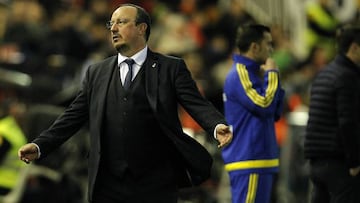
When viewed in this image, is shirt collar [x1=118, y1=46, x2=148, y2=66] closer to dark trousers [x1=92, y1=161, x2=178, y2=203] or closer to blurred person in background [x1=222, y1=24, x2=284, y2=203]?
dark trousers [x1=92, y1=161, x2=178, y2=203]

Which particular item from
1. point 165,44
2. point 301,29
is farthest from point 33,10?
point 301,29

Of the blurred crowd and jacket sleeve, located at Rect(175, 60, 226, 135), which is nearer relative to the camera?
jacket sleeve, located at Rect(175, 60, 226, 135)

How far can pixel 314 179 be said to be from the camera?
11.5m

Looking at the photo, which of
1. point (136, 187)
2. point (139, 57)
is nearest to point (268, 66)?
point (139, 57)

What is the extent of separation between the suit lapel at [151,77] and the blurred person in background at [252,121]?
153cm

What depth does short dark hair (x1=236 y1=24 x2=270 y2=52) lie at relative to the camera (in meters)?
11.7

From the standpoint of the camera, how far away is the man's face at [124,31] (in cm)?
1009

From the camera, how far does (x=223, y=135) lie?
950 centimetres

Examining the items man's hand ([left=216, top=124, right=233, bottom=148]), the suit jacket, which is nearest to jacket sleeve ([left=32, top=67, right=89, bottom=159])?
the suit jacket

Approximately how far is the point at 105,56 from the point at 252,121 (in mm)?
7454

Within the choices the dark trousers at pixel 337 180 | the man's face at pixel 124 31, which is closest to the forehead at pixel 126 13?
the man's face at pixel 124 31

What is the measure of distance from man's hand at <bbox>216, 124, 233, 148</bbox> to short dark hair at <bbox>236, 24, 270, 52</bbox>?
7.32 feet

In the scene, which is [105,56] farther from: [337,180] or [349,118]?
[349,118]

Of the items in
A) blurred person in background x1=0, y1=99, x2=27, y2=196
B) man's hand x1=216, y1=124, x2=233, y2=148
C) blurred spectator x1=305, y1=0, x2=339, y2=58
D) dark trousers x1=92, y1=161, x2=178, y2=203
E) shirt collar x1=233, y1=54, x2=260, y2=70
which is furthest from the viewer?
blurred spectator x1=305, y1=0, x2=339, y2=58
